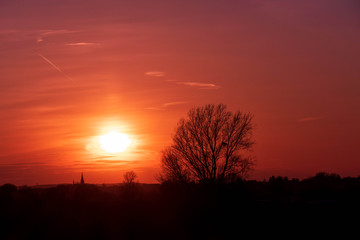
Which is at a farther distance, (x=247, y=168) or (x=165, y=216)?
(x=247, y=168)

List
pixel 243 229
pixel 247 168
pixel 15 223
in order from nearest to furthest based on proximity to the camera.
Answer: pixel 243 229
pixel 15 223
pixel 247 168

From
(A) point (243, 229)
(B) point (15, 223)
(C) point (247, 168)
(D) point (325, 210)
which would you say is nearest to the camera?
(A) point (243, 229)

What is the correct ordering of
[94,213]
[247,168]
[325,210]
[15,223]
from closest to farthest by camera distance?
[325,210]
[15,223]
[94,213]
[247,168]

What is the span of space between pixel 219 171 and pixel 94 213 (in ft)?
42.1

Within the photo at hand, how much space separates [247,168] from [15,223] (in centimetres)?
2084

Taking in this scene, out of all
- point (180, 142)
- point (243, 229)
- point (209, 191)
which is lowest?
point (243, 229)

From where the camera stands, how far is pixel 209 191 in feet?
113

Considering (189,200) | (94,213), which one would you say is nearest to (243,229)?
(189,200)

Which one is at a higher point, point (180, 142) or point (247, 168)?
point (180, 142)

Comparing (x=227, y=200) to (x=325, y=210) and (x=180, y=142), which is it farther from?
(x=180, y=142)

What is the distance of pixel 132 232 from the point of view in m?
26.8

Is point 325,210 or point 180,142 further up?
point 180,142

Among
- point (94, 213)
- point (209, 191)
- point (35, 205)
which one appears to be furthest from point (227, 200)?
point (35, 205)

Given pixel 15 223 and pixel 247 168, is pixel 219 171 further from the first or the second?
pixel 15 223
